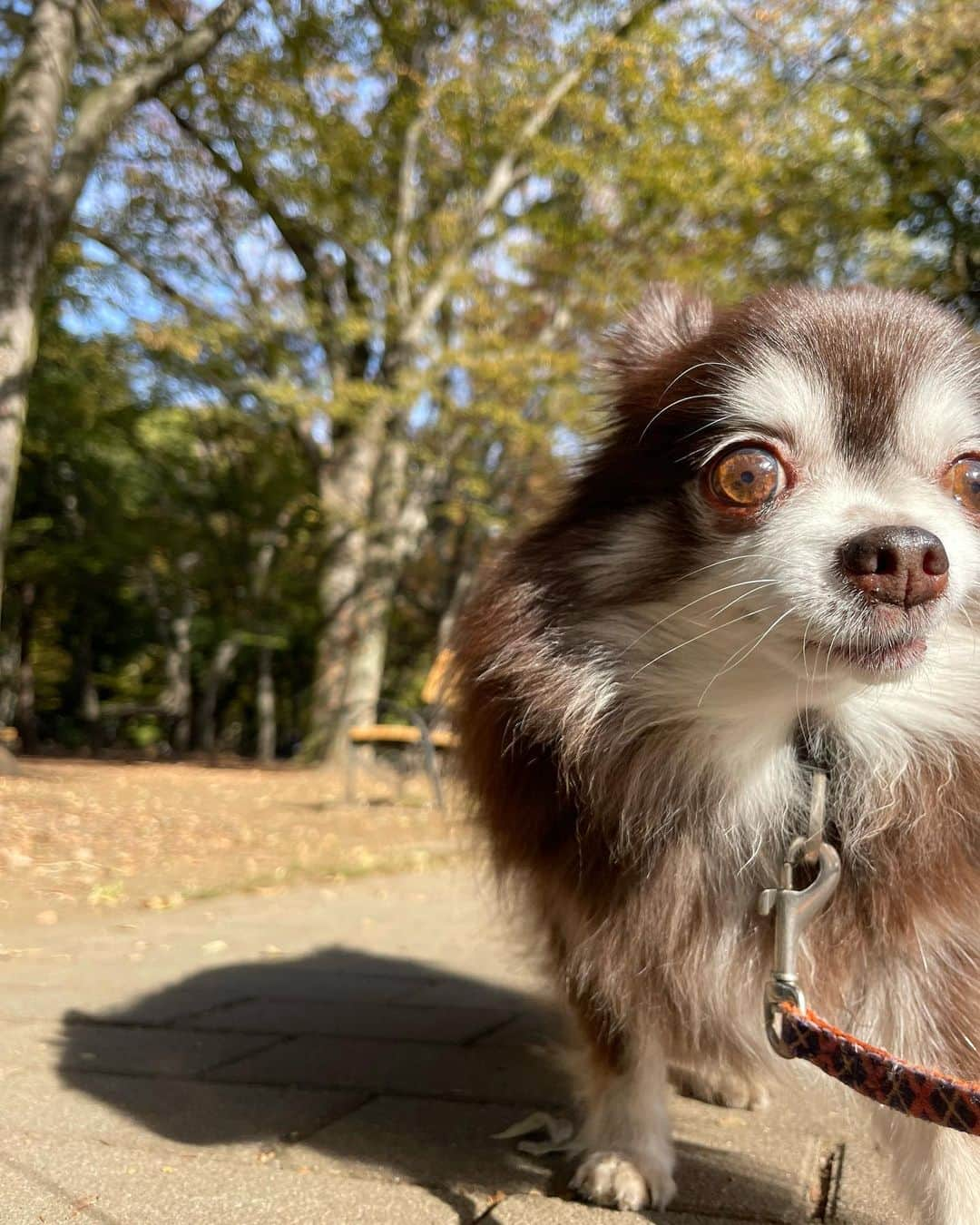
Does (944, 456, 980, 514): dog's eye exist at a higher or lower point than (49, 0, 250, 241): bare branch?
lower

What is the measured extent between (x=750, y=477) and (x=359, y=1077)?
5.57 feet

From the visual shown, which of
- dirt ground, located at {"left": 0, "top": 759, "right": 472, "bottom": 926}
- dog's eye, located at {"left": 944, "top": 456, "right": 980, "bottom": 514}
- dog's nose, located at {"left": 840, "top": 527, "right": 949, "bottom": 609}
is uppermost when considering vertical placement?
dog's eye, located at {"left": 944, "top": 456, "right": 980, "bottom": 514}

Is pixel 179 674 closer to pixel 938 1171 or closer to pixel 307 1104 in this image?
pixel 307 1104

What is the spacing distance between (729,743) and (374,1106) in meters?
1.17

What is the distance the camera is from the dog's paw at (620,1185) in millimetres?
1825

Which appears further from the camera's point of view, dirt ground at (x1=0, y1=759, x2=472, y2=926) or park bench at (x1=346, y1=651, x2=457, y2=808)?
park bench at (x1=346, y1=651, x2=457, y2=808)

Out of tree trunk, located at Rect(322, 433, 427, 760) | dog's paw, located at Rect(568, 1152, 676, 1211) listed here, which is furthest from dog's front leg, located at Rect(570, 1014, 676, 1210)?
tree trunk, located at Rect(322, 433, 427, 760)

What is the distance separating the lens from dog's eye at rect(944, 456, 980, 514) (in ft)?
5.24

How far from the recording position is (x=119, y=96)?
847cm

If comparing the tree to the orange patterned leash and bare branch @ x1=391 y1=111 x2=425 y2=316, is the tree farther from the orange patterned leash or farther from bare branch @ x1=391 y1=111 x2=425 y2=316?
the orange patterned leash

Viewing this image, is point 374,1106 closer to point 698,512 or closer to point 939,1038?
point 939,1038

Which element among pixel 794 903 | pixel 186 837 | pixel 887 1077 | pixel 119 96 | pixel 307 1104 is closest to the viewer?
pixel 887 1077

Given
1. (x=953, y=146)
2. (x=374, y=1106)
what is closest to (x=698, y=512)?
(x=374, y=1106)

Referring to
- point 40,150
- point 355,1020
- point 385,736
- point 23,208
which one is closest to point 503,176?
point 40,150
